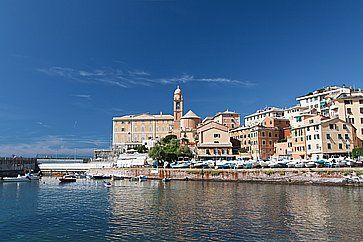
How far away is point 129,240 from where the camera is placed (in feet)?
80.8

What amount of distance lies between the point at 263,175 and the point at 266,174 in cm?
66

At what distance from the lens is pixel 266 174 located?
6919 cm

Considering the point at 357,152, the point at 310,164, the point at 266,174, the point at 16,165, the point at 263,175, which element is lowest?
the point at 263,175

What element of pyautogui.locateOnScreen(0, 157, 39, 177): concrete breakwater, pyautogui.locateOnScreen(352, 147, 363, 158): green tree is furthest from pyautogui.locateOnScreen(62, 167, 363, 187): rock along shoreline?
pyautogui.locateOnScreen(0, 157, 39, 177): concrete breakwater

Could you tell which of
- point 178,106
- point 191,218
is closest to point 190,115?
point 178,106

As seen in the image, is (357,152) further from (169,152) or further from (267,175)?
(169,152)

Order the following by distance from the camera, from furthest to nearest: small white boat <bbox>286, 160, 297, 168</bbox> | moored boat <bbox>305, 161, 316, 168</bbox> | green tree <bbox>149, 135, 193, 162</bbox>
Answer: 1. green tree <bbox>149, 135, 193, 162</bbox>
2. small white boat <bbox>286, 160, 297, 168</bbox>
3. moored boat <bbox>305, 161, 316, 168</bbox>

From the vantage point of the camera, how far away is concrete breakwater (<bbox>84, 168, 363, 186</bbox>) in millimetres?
59697

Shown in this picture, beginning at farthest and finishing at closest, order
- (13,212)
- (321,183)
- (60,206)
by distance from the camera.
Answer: (321,183) < (60,206) < (13,212)

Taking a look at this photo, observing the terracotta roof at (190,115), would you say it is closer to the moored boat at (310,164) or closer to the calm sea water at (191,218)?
the moored boat at (310,164)

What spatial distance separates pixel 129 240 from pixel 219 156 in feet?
259

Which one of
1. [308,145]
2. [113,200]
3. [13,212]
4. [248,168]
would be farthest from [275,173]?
[13,212]

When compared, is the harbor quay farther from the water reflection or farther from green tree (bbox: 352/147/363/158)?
green tree (bbox: 352/147/363/158)

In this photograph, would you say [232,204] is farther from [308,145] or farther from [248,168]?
[308,145]
